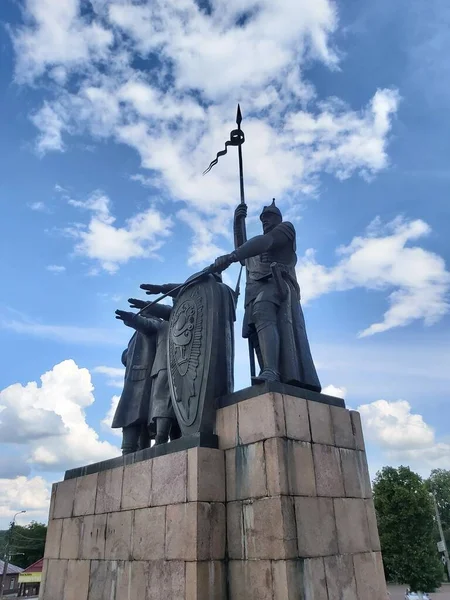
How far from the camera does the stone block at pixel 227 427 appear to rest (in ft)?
19.9

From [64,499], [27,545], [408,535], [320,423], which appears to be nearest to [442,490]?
[408,535]

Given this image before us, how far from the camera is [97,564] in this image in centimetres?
687

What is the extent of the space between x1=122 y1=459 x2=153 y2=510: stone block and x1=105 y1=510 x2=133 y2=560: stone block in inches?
6.1

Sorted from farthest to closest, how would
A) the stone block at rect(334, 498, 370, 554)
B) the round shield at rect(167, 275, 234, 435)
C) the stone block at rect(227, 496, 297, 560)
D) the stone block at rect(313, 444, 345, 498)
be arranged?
the round shield at rect(167, 275, 234, 435)
the stone block at rect(313, 444, 345, 498)
the stone block at rect(334, 498, 370, 554)
the stone block at rect(227, 496, 297, 560)

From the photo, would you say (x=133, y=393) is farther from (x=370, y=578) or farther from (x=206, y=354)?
(x=370, y=578)

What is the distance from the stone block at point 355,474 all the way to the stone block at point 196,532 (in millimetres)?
1623

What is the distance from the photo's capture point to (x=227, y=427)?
6.24 m

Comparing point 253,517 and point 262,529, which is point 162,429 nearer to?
point 253,517

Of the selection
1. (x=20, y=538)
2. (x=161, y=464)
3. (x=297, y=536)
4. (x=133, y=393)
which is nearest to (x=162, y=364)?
(x=133, y=393)

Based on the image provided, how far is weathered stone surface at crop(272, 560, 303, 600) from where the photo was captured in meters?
4.67

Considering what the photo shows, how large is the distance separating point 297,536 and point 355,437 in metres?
1.88

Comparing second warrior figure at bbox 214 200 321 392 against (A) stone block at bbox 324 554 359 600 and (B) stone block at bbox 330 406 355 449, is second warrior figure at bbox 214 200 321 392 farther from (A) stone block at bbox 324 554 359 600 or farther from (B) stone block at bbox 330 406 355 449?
(A) stone block at bbox 324 554 359 600

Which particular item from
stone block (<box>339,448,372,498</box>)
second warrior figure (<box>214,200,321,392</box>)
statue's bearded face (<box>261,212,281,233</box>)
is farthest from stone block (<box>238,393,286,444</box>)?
statue's bearded face (<box>261,212,281,233</box>)

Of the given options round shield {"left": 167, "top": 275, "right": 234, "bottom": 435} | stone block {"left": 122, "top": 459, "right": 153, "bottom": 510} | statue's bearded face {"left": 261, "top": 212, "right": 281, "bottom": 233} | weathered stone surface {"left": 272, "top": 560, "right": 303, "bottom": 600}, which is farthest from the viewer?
statue's bearded face {"left": 261, "top": 212, "right": 281, "bottom": 233}
